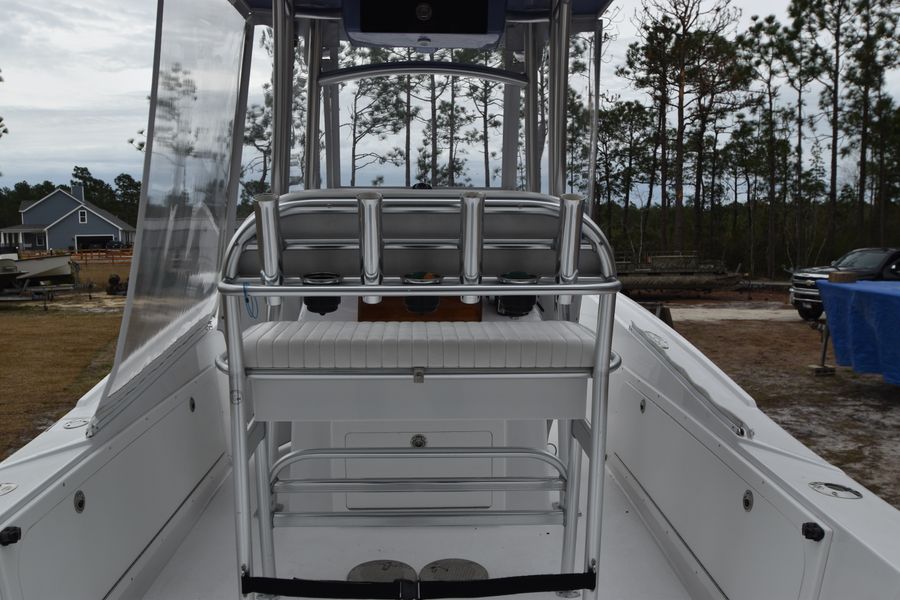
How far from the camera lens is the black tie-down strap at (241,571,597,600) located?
1.34 meters

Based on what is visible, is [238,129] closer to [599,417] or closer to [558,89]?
[558,89]

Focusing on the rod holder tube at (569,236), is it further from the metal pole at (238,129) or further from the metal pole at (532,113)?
the metal pole at (532,113)

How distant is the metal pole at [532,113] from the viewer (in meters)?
2.61

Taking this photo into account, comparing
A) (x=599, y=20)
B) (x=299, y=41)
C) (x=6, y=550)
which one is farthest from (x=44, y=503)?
(x=599, y=20)

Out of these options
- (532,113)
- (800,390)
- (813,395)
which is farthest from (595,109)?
(800,390)

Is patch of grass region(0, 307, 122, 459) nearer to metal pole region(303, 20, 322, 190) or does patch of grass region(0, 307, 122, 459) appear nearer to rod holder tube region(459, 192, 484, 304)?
metal pole region(303, 20, 322, 190)

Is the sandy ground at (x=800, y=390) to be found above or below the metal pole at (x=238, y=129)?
below

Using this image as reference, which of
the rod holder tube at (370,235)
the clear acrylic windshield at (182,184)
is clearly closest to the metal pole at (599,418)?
the rod holder tube at (370,235)

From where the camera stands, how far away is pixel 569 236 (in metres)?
1.40

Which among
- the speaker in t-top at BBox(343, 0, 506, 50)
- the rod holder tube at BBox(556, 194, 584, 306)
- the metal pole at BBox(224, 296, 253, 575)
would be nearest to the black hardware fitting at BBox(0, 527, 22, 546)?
the metal pole at BBox(224, 296, 253, 575)

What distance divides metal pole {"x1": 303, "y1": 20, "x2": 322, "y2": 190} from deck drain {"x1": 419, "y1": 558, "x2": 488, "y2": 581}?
1456 mm

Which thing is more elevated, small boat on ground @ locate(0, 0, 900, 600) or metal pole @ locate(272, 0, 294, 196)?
metal pole @ locate(272, 0, 294, 196)

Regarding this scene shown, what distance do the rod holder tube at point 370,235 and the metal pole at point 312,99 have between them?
1.34m

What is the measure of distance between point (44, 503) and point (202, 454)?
37.7 inches
